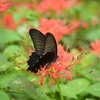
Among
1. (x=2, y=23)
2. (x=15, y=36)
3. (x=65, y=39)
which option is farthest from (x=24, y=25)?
(x=15, y=36)

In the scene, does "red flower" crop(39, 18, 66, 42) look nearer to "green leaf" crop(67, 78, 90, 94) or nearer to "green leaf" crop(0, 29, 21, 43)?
"green leaf" crop(0, 29, 21, 43)

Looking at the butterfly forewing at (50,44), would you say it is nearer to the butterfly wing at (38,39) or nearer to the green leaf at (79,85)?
the butterfly wing at (38,39)

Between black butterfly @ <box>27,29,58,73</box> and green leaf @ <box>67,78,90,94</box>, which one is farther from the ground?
green leaf @ <box>67,78,90,94</box>

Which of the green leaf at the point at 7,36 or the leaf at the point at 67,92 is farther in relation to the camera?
the green leaf at the point at 7,36

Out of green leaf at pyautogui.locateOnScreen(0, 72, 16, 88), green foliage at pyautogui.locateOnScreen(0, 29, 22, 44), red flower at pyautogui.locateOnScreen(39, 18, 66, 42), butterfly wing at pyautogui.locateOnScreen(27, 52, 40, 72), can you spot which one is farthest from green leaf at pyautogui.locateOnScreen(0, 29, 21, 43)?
butterfly wing at pyautogui.locateOnScreen(27, 52, 40, 72)

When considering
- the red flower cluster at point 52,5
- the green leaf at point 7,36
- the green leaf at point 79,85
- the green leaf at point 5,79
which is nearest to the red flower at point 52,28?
the green leaf at point 7,36
